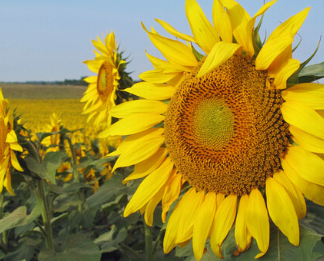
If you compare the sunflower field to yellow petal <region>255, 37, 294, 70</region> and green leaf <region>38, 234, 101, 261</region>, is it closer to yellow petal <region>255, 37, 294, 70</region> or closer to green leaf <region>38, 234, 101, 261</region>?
yellow petal <region>255, 37, 294, 70</region>

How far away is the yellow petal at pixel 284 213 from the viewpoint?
1.15m

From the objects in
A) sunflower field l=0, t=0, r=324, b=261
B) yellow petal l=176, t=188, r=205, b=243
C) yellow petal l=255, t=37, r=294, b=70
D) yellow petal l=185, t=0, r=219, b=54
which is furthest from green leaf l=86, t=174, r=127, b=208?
yellow petal l=255, t=37, r=294, b=70

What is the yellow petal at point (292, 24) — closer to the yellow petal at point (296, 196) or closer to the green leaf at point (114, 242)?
the yellow petal at point (296, 196)

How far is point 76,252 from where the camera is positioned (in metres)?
2.68

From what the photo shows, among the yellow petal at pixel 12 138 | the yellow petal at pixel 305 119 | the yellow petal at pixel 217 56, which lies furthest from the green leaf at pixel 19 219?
the yellow petal at pixel 305 119

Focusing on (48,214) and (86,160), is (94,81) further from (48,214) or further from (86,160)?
(48,214)

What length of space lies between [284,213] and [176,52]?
724mm

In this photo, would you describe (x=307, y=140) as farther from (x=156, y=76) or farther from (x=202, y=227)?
(x=156, y=76)

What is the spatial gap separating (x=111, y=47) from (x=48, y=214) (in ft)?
5.39

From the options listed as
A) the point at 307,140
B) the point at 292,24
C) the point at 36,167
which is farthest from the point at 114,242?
the point at 292,24

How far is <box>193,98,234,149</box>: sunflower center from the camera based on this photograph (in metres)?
1.34

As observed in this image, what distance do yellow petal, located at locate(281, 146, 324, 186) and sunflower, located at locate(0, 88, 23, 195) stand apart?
1.78 metres

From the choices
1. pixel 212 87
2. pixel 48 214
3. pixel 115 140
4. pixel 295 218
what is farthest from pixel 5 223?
pixel 295 218

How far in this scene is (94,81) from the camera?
380cm
